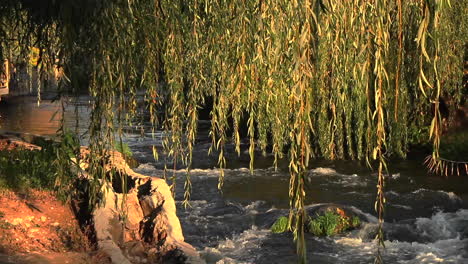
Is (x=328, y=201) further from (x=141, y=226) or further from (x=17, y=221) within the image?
(x=17, y=221)

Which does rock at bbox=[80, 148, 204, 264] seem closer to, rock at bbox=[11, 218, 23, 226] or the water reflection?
rock at bbox=[11, 218, 23, 226]

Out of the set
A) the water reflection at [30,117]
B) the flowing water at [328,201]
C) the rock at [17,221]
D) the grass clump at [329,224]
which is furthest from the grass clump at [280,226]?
the water reflection at [30,117]

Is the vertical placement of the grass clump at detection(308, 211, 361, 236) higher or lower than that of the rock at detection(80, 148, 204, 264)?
lower

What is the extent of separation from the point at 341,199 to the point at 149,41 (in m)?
8.95

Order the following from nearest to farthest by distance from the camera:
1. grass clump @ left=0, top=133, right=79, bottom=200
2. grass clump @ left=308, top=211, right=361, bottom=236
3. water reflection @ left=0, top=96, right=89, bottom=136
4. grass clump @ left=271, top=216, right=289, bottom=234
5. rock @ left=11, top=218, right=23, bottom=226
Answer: rock @ left=11, top=218, right=23, bottom=226 < grass clump @ left=0, top=133, right=79, bottom=200 < grass clump @ left=308, top=211, right=361, bottom=236 < grass clump @ left=271, top=216, right=289, bottom=234 < water reflection @ left=0, top=96, right=89, bottom=136

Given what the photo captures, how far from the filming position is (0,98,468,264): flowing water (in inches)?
364

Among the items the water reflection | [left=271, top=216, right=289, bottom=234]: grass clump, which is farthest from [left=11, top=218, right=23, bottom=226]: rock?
the water reflection

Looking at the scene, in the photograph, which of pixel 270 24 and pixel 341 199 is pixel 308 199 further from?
pixel 270 24

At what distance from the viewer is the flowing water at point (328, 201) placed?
9.23m

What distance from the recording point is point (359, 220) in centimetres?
1065

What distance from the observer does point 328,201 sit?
1228cm

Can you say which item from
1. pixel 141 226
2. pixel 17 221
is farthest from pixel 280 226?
pixel 17 221

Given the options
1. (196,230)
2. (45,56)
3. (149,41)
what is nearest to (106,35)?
(149,41)

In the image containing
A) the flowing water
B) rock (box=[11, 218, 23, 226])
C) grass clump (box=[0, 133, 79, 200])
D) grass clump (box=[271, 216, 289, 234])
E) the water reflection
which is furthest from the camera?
the water reflection
